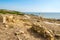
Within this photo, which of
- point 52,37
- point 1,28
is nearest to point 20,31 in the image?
point 1,28

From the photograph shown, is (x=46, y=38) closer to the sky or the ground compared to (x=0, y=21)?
closer to the ground

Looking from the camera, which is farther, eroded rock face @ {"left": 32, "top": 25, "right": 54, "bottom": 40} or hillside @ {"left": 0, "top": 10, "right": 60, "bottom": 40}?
eroded rock face @ {"left": 32, "top": 25, "right": 54, "bottom": 40}

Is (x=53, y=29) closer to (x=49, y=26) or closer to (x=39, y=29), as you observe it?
(x=49, y=26)

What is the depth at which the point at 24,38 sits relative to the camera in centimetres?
1159

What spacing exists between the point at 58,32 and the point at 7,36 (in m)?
3.51

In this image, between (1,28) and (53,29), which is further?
(53,29)

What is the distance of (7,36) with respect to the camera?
37.9 ft

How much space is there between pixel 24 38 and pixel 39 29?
124 centimetres

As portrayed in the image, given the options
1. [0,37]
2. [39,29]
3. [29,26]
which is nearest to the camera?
[0,37]

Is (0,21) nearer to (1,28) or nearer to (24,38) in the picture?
(1,28)

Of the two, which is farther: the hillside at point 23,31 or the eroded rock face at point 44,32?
the eroded rock face at point 44,32

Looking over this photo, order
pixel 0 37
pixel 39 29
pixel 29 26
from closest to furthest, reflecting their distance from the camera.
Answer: pixel 0 37
pixel 39 29
pixel 29 26

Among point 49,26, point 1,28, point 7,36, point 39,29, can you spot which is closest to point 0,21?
point 1,28

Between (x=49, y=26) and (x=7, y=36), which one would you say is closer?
(x=7, y=36)
